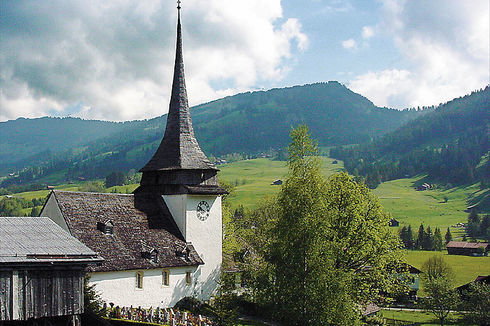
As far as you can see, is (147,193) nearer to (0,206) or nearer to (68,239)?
Answer: (68,239)

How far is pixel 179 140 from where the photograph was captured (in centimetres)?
4972

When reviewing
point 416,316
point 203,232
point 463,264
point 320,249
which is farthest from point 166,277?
point 463,264

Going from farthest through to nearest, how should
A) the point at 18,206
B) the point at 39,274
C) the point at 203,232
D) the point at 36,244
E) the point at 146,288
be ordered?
the point at 18,206 → the point at 203,232 → the point at 146,288 → the point at 36,244 → the point at 39,274

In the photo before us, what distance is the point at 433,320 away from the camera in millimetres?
68812

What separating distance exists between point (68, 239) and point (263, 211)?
50.8 m

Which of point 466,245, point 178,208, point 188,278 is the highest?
point 178,208

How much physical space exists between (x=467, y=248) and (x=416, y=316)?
63.9m

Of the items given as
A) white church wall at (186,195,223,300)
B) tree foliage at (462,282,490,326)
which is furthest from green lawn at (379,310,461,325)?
white church wall at (186,195,223,300)

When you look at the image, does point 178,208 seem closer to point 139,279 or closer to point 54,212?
point 139,279

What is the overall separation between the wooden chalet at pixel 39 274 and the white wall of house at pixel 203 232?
18.3 metres

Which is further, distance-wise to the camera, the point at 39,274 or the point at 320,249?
the point at 320,249

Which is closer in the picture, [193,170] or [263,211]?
[193,170]

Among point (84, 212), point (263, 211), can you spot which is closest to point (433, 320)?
point (263, 211)

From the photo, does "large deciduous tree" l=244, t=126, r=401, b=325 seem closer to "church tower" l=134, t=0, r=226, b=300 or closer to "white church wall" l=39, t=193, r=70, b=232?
"church tower" l=134, t=0, r=226, b=300
